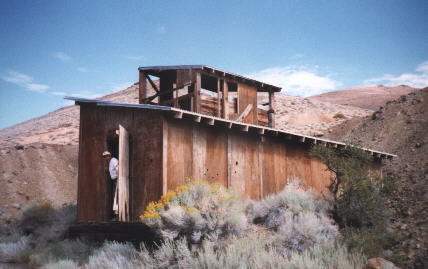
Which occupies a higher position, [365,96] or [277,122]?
[365,96]

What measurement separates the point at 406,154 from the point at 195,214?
46.5 ft

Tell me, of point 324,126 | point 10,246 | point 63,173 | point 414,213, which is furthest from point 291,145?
point 324,126

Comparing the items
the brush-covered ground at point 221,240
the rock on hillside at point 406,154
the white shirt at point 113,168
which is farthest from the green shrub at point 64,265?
the rock on hillside at point 406,154

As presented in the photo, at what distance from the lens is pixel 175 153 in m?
10.3

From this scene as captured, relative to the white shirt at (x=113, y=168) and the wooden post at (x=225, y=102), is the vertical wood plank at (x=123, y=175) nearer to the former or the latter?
the white shirt at (x=113, y=168)

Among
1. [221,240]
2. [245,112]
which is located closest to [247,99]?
[245,112]

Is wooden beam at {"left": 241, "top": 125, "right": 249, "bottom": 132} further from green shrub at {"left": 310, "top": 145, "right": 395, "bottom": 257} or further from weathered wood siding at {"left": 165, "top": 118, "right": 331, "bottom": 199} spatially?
green shrub at {"left": 310, "top": 145, "right": 395, "bottom": 257}

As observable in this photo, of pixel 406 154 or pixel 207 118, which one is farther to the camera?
pixel 406 154

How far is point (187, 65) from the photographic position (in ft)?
47.5

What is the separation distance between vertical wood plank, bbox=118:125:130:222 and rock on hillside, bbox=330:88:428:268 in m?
7.07

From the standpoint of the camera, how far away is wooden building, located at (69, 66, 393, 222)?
1021 cm

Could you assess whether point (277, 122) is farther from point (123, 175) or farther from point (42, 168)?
point (123, 175)

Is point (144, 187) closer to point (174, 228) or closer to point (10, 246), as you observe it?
point (174, 228)

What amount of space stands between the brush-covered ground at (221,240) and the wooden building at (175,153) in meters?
0.84
